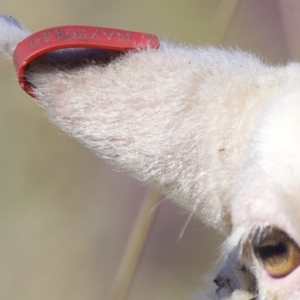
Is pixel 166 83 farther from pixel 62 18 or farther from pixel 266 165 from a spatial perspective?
pixel 62 18

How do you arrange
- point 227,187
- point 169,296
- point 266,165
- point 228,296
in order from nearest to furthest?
point 266,165 → point 227,187 → point 228,296 → point 169,296

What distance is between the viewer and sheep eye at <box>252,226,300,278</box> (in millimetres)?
482

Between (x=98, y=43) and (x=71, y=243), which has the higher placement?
(x=98, y=43)

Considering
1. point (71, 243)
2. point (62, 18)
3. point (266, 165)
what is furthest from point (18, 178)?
point (266, 165)

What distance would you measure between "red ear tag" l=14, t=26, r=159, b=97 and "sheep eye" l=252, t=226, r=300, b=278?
328 mm

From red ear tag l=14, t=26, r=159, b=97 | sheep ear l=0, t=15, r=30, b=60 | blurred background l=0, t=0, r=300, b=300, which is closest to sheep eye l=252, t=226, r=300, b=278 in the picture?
red ear tag l=14, t=26, r=159, b=97

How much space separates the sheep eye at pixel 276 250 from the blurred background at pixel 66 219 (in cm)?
98

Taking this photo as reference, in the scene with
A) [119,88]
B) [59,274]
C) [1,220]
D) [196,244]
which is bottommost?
[59,274]

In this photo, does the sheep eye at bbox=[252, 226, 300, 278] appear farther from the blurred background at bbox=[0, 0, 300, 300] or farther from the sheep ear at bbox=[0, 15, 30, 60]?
the blurred background at bbox=[0, 0, 300, 300]

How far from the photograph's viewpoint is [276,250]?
50cm

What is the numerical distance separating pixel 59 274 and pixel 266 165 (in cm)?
121

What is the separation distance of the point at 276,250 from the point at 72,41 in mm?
390

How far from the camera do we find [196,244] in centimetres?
153

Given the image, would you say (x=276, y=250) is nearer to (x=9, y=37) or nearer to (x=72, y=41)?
(x=72, y=41)
